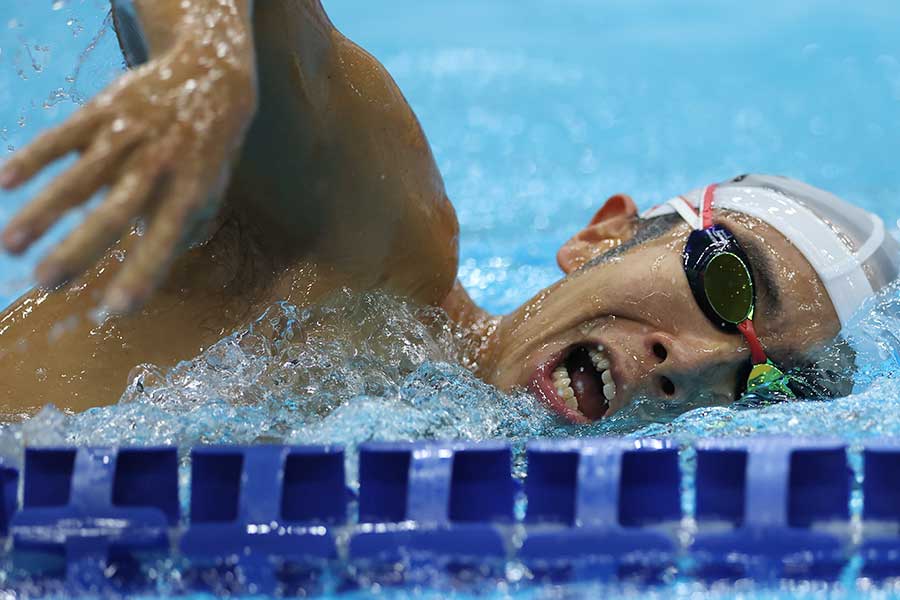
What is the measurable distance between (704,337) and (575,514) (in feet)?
1.84

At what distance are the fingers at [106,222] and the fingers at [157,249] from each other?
21 mm

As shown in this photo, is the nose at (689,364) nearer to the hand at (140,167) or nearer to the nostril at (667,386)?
the nostril at (667,386)

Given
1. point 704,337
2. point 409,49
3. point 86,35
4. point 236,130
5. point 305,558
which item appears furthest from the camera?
point 409,49

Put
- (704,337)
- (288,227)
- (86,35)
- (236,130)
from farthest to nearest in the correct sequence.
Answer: (86,35), (704,337), (288,227), (236,130)

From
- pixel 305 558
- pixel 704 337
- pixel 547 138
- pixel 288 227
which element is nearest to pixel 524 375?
pixel 704 337

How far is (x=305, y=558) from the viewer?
54.9 inches

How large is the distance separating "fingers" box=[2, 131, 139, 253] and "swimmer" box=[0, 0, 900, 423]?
22 cm

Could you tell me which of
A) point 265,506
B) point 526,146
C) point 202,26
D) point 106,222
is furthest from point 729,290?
point 526,146

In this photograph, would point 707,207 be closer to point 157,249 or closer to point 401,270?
point 401,270

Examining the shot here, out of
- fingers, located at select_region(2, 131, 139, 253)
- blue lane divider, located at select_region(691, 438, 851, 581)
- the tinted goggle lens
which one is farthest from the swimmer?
blue lane divider, located at select_region(691, 438, 851, 581)

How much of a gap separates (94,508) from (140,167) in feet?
1.91

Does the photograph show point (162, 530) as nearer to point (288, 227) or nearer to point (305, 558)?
point (305, 558)

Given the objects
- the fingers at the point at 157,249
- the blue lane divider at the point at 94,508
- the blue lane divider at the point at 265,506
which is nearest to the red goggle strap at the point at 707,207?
the blue lane divider at the point at 265,506

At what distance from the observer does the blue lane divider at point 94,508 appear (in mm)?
1377
